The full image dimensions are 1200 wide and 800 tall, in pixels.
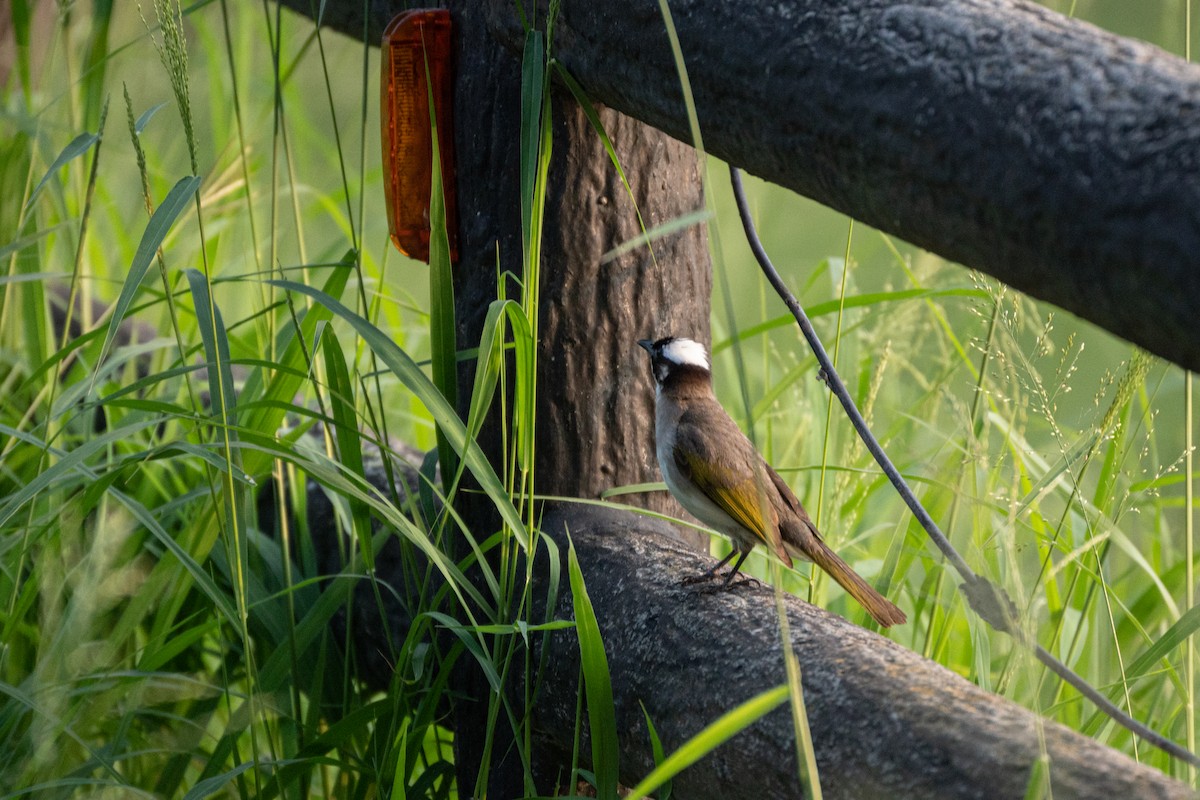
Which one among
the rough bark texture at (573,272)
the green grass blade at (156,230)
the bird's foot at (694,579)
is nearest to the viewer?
the green grass blade at (156,230)

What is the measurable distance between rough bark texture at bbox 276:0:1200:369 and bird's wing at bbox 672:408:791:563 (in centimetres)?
100

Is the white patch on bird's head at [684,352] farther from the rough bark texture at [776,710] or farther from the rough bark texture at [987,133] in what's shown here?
the rough bark texture at [987,133]

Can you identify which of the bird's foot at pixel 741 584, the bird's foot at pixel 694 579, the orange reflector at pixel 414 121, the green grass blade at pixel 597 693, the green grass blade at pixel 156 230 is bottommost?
the green grass blade at pixel 597 693

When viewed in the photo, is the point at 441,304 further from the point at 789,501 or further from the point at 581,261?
the point at 789,501

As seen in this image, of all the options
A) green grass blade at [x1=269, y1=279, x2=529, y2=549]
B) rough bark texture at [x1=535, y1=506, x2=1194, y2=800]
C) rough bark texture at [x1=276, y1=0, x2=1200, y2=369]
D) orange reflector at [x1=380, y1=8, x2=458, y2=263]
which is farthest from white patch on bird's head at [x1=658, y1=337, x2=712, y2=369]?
rough bark texture at [x1=276, y1=0, x2=1200, y2=369]

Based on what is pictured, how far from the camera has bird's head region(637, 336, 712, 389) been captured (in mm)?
2111

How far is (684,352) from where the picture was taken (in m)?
2.18

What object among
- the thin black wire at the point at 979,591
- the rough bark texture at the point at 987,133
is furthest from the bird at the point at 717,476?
the rough bark texture at the point at 987,133

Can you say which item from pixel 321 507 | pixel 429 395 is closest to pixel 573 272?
pixel 429 395

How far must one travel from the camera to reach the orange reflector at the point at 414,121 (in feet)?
6.40

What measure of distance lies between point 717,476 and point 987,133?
1405 millimetres

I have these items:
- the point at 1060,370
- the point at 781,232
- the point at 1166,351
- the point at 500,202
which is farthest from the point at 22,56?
the point at 781,232

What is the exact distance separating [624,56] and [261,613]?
132 centimetres

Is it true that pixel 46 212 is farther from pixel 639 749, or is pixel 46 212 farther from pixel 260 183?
pixel 639 749
